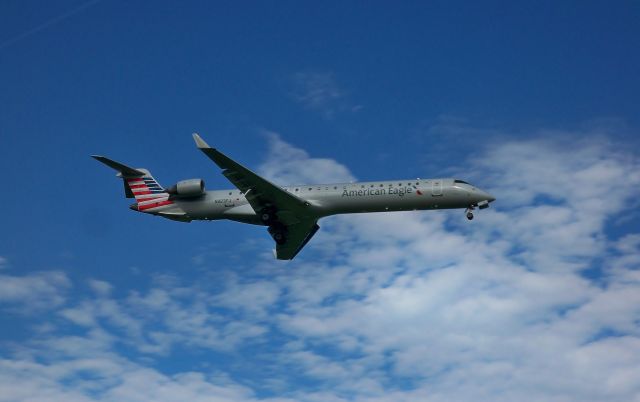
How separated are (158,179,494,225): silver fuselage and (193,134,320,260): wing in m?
0.88

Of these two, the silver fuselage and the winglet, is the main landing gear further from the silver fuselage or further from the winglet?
the winglet

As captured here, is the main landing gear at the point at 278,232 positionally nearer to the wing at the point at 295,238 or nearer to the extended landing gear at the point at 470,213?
the wing at the point at 295,238

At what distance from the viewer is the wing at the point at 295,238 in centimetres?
5000

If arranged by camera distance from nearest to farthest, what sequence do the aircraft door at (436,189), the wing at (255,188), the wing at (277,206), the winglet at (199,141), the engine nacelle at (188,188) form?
1. the winglet at (199,141)
2. the wing at (255,188)
3. the wing at (277,206)
4. the aircraft door at (436,189)
5. the engine nacelle at (188,188)

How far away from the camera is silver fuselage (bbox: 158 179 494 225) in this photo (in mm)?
45562

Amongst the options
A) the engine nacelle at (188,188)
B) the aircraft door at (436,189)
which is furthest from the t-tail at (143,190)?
the aircraft door at (436,189)

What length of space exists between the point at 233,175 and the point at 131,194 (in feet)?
29.4

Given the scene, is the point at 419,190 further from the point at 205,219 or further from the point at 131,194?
the point at 131,194

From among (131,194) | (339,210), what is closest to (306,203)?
(339,210)

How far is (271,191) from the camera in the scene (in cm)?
4616

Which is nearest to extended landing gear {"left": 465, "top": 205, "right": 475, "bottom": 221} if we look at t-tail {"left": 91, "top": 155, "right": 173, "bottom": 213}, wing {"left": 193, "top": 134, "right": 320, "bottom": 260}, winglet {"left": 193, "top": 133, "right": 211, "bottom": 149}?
wing {"left": 193, "top": 134, "right": 320, "bottom": 260}

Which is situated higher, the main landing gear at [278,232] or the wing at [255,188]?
the wing at [255,188]

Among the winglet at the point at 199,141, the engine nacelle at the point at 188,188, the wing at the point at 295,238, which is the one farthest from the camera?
the wing at the point at 295,238

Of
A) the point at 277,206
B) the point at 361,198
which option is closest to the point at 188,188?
the point at 277,206
